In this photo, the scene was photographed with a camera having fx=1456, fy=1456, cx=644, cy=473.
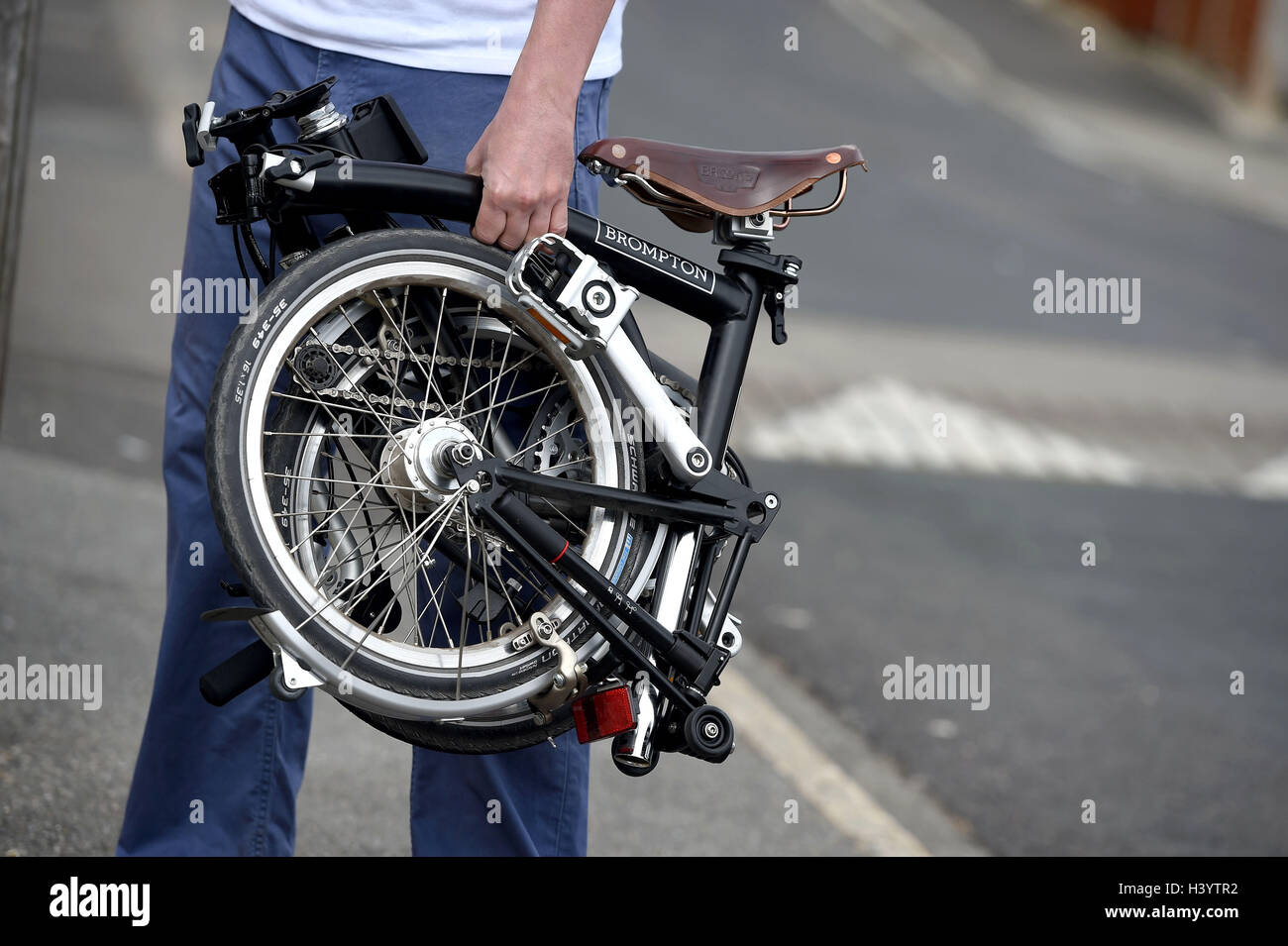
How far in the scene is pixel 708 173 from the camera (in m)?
2.57

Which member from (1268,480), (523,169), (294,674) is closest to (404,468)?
(294,674)

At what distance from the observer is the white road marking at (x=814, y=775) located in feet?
13.1

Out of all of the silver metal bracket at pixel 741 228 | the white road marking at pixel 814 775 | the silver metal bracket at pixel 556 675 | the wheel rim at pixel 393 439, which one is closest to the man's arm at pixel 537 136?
the wheel rim at pixel 393 439

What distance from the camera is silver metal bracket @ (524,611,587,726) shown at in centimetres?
240

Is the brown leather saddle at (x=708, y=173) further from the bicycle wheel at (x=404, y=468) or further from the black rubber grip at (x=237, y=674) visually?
the black rubber grip at (x=237, y=674)

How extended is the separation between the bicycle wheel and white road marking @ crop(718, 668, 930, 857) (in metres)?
1.79

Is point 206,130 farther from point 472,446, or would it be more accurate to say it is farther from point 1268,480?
point 1268,480

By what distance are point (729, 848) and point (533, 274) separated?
6.40 feet

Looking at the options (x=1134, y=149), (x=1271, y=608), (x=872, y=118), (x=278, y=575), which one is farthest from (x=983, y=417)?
(x=1134, y=149)

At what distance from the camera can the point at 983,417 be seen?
316 inches

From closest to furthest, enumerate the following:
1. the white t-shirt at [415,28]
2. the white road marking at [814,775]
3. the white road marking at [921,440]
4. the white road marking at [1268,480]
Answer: the white t-shirt at [415,28] → the white road marking at [814,775] → the white road marking at [921,440] → the white road marking at [1268,480]

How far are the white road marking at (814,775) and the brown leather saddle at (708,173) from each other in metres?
2.03

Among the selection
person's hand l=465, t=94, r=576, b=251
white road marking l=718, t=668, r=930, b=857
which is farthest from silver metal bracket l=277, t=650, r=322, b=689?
white road marking l=718, t=668, r=930, b=857

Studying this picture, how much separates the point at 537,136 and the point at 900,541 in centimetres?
417
